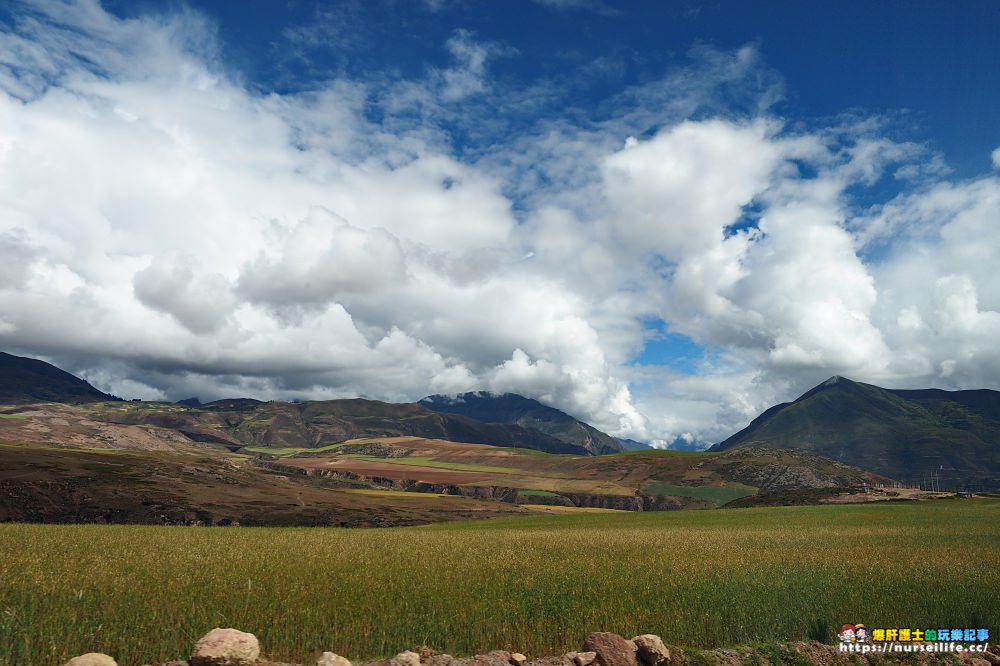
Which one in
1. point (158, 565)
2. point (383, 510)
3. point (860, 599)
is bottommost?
point (383, 510)

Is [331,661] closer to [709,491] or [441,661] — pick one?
[441,661]

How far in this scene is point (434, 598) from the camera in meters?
14.3

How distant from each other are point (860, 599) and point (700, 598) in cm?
441

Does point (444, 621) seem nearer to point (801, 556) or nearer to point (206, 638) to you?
point (206, 638)

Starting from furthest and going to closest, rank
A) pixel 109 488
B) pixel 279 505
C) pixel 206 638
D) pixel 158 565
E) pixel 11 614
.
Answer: pixel 279 505 < pixel 109 488 < pixel 158 565 < pixel 11 614 < pixel 206 638

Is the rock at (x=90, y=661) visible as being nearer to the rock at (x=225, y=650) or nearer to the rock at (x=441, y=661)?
the rock at (x=225, y=650)

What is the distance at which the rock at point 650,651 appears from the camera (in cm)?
1010

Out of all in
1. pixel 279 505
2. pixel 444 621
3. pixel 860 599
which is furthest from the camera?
pixel 279 505

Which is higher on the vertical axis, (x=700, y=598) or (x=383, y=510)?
(x=700, y=598)

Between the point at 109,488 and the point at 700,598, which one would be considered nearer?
the point at 700,598

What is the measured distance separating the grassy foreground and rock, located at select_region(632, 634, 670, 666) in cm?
203

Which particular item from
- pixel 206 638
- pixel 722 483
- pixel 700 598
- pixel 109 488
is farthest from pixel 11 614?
pixel 722 483

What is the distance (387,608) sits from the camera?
13383mm

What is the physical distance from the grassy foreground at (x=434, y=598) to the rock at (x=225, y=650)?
6.58ft
